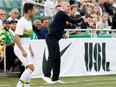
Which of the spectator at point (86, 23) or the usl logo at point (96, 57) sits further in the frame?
the spectator at point (86, 23)

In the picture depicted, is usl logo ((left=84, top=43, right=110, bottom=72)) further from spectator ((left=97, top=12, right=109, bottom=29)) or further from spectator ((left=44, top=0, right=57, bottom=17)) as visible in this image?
spectator ((left=44, top=0, right=57, bottom=17))

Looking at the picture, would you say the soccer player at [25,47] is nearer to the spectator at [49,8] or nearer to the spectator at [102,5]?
the spectator at [49,8]

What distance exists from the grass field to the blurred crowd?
130cm

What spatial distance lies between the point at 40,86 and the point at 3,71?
2911mm

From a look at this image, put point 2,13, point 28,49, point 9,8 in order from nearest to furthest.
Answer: point 28,49, point 2,13, point 9,8

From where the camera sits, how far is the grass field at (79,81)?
1277 centimetres

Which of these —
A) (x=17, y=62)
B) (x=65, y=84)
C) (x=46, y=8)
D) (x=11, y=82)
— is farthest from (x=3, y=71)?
(x=46, y=8)

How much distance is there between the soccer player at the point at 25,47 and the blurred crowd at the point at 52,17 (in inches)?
163

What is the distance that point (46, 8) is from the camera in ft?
61.7

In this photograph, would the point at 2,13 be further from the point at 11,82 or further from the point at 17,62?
the point at 11,82

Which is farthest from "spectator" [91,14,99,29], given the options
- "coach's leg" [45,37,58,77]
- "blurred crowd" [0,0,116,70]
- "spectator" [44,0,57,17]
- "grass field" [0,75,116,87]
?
"coach's leg" [45,37,58,77]

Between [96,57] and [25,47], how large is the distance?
573 cm

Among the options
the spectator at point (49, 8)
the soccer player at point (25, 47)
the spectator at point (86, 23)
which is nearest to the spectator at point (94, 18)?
the spectator at point (86, 23)

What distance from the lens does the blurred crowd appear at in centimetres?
1498
